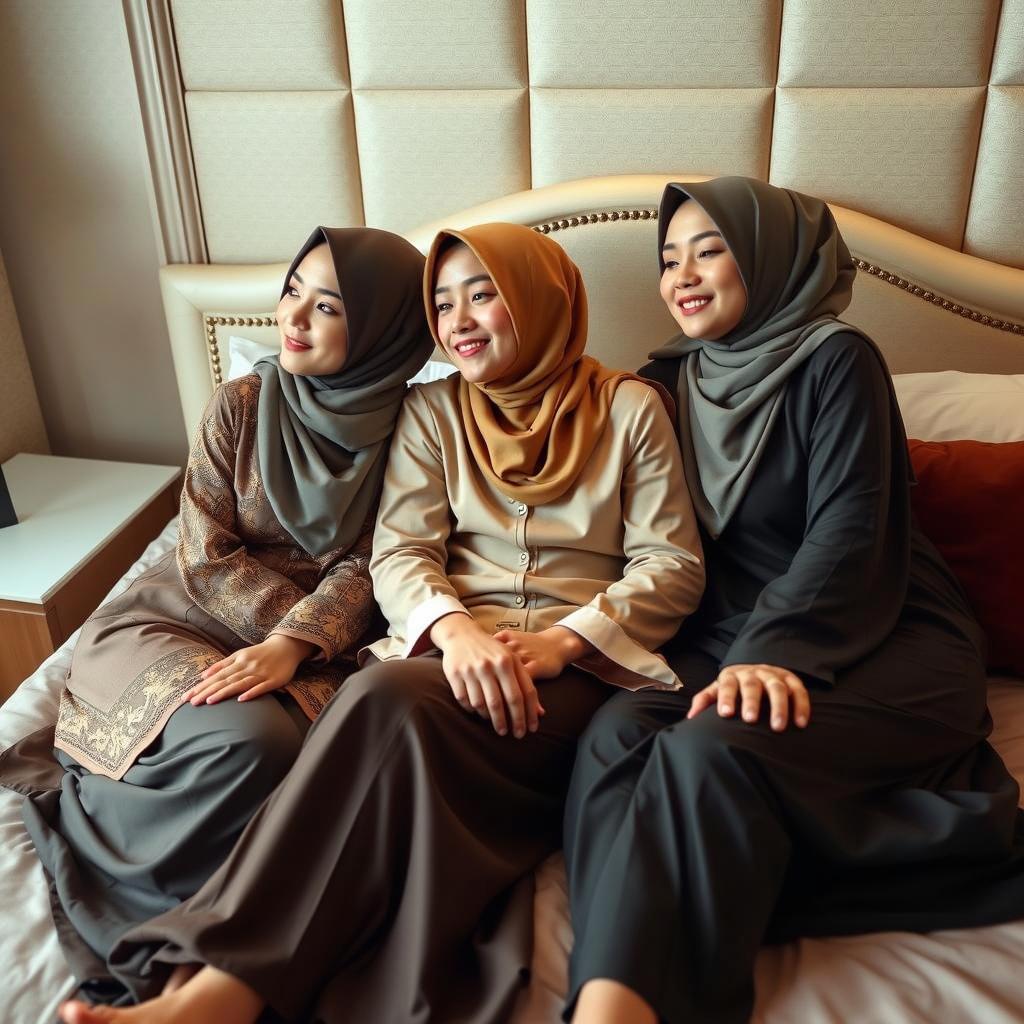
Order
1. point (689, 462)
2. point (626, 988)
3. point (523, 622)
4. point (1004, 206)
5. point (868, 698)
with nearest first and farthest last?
point (626, 988) < point (868, 698) < point (523, 622) < point (689, 462) < point (1004, 206)

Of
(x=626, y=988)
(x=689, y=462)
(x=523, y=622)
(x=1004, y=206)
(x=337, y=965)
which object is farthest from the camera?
(x=1004, y=206)

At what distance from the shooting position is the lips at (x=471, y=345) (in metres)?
1.49

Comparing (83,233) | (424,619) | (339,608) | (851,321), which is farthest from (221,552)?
(851,321)

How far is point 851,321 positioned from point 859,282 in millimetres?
80

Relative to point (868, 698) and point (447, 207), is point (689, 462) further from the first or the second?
point (447, 207)

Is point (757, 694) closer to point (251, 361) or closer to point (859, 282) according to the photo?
point (859, 282)

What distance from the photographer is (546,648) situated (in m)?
1.41

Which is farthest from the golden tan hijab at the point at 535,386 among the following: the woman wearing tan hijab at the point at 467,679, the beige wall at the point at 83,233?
the beige wall at the point at 83,233

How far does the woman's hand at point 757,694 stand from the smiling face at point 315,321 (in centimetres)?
76

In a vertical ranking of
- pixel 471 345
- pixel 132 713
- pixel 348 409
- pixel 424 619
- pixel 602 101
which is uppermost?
pixel 602 101

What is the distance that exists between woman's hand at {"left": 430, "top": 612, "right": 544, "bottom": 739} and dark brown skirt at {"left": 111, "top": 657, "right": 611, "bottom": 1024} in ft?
0.06

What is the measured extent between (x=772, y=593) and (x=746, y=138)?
1009 mm

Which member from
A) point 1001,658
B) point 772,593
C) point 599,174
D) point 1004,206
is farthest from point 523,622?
point 1004,206

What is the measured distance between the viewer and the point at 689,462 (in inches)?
63.6
